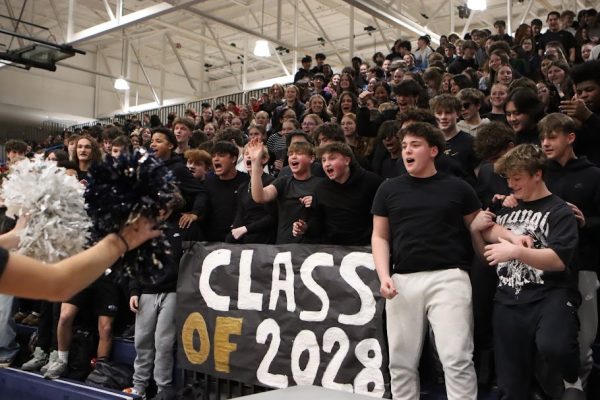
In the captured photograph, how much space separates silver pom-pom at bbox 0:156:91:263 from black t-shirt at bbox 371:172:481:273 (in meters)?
1.60

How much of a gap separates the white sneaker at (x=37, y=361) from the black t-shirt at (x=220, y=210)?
5.71 feet

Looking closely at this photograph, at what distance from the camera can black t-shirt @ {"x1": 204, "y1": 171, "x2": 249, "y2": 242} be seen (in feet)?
14.8

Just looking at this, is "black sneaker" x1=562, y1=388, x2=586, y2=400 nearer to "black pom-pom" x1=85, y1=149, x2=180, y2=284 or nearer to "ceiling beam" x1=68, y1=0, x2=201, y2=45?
"black pom-pom" x1=85, y1=149, x2=180, y2=284

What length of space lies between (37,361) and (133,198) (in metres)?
3.65

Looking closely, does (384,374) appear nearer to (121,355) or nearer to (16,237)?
(16,237)

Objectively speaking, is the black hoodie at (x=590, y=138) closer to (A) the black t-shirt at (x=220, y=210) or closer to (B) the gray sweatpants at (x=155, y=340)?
(A) the black t-shirt at (x=220, y=210)

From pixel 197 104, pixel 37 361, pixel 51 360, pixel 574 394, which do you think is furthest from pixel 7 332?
pixel 197 104

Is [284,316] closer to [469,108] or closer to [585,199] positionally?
[585,199]

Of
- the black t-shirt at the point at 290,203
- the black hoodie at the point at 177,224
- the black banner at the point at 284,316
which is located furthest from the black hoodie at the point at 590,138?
the black hoodie at the point at 177,224

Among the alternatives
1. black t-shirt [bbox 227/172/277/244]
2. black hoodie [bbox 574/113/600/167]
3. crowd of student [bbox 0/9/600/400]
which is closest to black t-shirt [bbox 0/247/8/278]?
crowd of student [bbox 0/9/600/400]

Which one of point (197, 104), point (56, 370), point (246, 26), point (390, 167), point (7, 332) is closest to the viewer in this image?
point (390, 167)

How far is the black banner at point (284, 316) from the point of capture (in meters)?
3.39

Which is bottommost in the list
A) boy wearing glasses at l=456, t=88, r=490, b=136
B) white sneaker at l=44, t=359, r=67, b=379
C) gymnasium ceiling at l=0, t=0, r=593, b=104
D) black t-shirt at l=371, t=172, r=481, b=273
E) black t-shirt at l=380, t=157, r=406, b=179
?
white sneaker at l=44, t=359, r=67, b=379

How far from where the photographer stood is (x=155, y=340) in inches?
166
